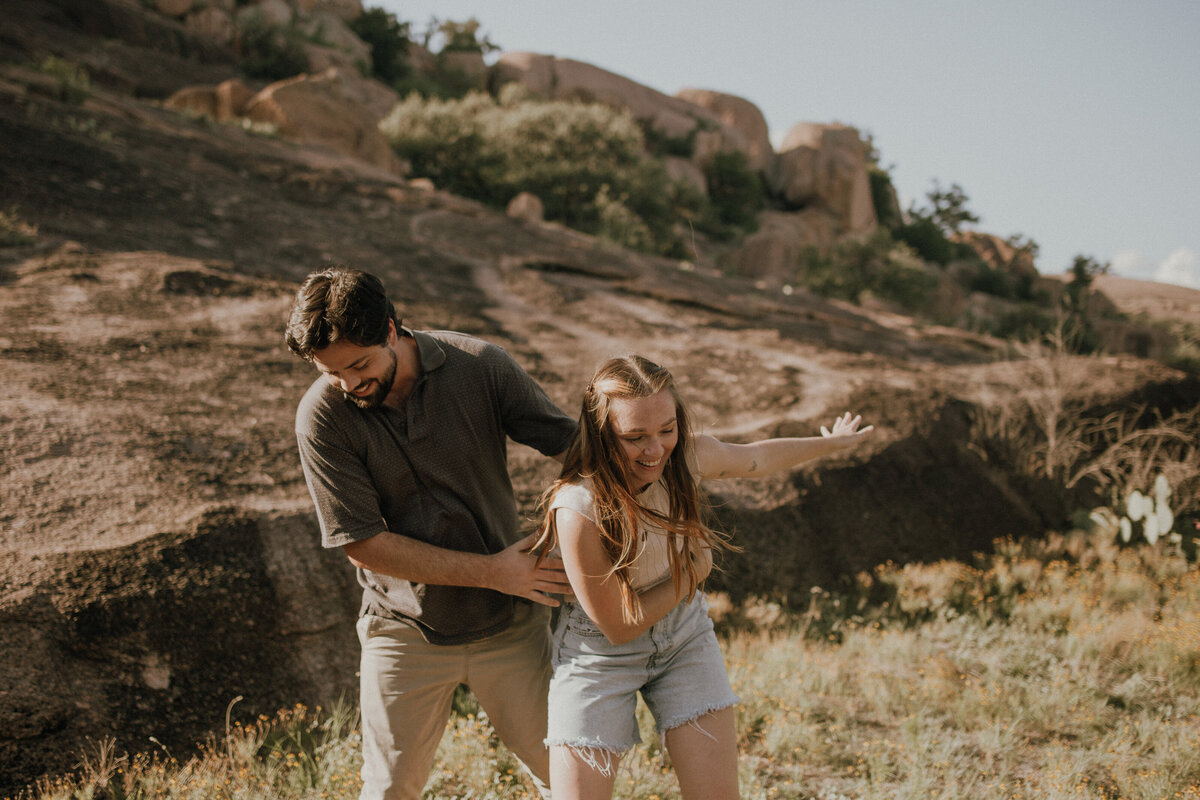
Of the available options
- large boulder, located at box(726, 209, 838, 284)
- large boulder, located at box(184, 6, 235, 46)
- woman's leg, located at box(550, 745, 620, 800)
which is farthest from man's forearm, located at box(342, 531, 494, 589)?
large boulder, located at box(184, 6, 235, 46)

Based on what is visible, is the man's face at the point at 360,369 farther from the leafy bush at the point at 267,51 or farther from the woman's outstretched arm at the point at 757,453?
the leafy bush at the point at 267,51

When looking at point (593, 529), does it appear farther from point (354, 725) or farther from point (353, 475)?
point (354, 725)

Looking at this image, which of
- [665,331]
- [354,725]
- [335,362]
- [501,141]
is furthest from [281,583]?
[501,141]

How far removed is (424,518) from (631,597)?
65cm

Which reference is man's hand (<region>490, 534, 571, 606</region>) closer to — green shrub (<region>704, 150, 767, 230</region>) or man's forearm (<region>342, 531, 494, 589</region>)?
man's forearm (<region>342, 531, 494, 589</region>)

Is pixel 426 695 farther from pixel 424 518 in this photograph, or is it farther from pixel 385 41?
pixel 385 41

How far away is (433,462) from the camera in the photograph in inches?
87.4

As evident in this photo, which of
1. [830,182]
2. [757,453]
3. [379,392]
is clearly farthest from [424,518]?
[830,182]

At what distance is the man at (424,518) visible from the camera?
210 centimetres

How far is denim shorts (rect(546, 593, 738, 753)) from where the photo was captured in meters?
2.08

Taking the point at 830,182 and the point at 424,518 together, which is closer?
the point at 424,518

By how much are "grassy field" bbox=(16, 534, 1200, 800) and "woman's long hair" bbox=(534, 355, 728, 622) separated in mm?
1461

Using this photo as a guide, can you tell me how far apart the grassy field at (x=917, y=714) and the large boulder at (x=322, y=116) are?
16.7 m

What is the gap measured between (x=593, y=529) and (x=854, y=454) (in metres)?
4.47
